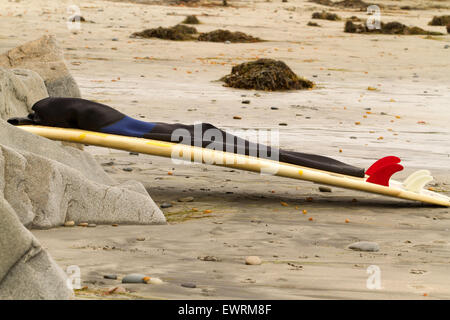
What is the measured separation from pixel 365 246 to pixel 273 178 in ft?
7.26

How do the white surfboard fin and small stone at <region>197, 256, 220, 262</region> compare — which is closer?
small stone at <region>197, 256, 220, 262</region>

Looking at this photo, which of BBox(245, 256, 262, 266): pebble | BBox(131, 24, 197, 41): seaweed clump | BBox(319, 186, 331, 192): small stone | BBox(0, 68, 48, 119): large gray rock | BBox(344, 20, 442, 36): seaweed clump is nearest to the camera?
BBox(245, 256, 262, 266): pebble

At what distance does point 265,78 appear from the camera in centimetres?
1109

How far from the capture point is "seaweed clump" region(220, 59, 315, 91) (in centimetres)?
1105

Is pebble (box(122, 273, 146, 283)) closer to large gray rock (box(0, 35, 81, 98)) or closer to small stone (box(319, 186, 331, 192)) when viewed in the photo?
small stone (box(319, 186, 331, 192))

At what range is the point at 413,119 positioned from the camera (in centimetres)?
930

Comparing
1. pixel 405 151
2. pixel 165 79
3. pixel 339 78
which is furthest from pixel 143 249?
pixel 339 78

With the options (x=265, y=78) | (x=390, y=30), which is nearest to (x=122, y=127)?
(x=265, y=78)

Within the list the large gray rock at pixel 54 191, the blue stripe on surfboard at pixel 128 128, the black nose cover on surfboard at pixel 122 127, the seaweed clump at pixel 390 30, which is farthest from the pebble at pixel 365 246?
the seaweed clump at pixel 390 30

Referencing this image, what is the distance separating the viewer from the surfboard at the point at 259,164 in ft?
17.7

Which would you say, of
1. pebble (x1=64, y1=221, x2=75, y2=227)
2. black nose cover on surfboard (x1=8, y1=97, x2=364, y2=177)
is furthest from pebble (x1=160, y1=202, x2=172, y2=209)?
pebble (x1=64, y1=221, x2=75, y2=227)

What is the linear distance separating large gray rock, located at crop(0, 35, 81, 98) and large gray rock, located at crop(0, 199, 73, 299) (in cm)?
415
